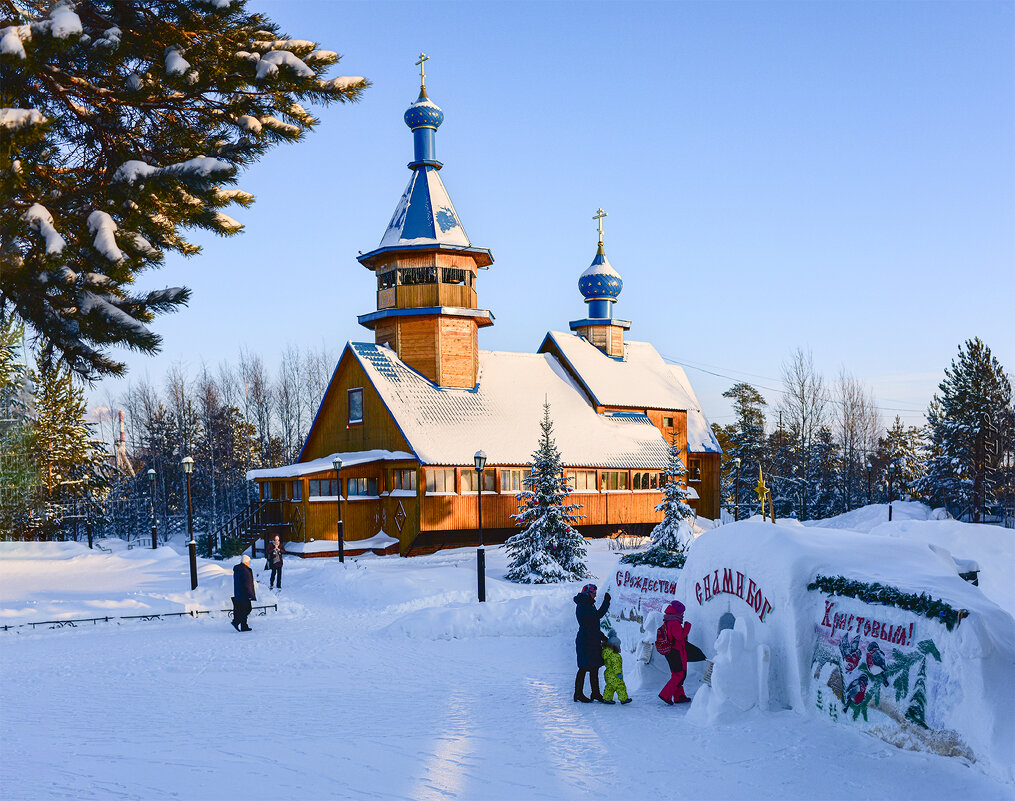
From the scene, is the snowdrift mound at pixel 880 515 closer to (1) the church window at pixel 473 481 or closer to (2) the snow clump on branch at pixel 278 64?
(1) the church window at pixel 473 481

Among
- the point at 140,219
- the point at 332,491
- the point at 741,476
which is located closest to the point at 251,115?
the point at 140,219

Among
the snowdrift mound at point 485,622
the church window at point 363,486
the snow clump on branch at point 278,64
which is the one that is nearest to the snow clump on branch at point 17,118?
the snow clump on branch at point 278,64

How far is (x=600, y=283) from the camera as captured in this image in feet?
139

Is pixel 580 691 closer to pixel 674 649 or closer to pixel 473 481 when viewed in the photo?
pixel 674 649

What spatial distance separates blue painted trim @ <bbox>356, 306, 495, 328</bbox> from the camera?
1266 inches

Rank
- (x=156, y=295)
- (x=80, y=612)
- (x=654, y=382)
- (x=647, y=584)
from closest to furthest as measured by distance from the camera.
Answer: (x=156, y=295) → (x=647, y=584) → (x=80, y=612) → (x=654, y=382)

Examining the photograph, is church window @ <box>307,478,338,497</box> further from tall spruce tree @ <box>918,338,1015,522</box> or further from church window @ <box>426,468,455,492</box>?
tall spruce tree @ <box>918,338,1015,522</box>

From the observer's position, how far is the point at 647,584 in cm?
1327

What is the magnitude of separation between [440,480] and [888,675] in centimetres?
2259

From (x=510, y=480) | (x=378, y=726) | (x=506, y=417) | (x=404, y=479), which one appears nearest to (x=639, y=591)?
(x=378, y=726)

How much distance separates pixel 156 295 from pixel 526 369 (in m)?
31.9

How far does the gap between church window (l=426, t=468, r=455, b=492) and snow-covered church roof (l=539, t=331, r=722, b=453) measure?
1022 centimetres

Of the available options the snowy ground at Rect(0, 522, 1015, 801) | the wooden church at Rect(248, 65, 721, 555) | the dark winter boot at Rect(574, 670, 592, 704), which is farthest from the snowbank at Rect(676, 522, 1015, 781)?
the wooden church at Rect(248, 65, 721, 555)

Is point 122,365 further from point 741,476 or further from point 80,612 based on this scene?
point 741,476
